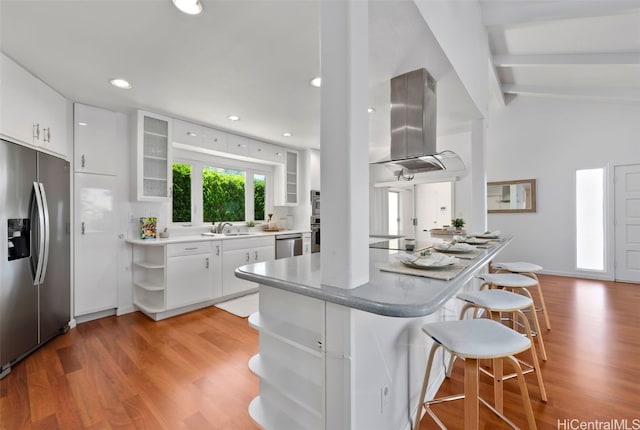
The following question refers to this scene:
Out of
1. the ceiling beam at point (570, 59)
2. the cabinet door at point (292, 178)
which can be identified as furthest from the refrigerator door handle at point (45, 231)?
the ceiling beam at point (570, 59)

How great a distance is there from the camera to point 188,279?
337 centimetres

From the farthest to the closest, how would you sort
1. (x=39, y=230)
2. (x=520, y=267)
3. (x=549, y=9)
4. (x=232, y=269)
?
(x=232, y=269) → (x=520, y=267) → (x=549, y=9) → (x=39, y=230)

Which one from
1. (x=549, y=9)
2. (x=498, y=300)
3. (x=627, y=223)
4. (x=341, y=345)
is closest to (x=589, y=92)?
(x=627, y=223)

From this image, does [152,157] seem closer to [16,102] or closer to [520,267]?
[16,102]

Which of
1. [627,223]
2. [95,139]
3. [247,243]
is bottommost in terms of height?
[247,243]

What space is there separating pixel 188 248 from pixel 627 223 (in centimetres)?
644

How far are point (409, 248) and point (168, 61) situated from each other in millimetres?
2412

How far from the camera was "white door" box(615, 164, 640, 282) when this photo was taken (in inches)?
173

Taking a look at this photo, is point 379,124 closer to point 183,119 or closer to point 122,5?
point 183,119

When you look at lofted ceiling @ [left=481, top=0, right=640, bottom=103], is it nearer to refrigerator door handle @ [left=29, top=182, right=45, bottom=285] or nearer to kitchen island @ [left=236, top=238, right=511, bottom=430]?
kitchen island @ [left=236, top=238, right=511, bottom=430]

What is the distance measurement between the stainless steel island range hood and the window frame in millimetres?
2899

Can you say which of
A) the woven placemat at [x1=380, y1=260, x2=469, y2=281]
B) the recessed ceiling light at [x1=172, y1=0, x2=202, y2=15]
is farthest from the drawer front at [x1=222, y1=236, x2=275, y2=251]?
the woven placemat at [x1=380, y1=260, x2=469, y2=281]

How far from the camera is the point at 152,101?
3090 mm

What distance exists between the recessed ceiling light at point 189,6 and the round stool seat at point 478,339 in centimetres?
219
